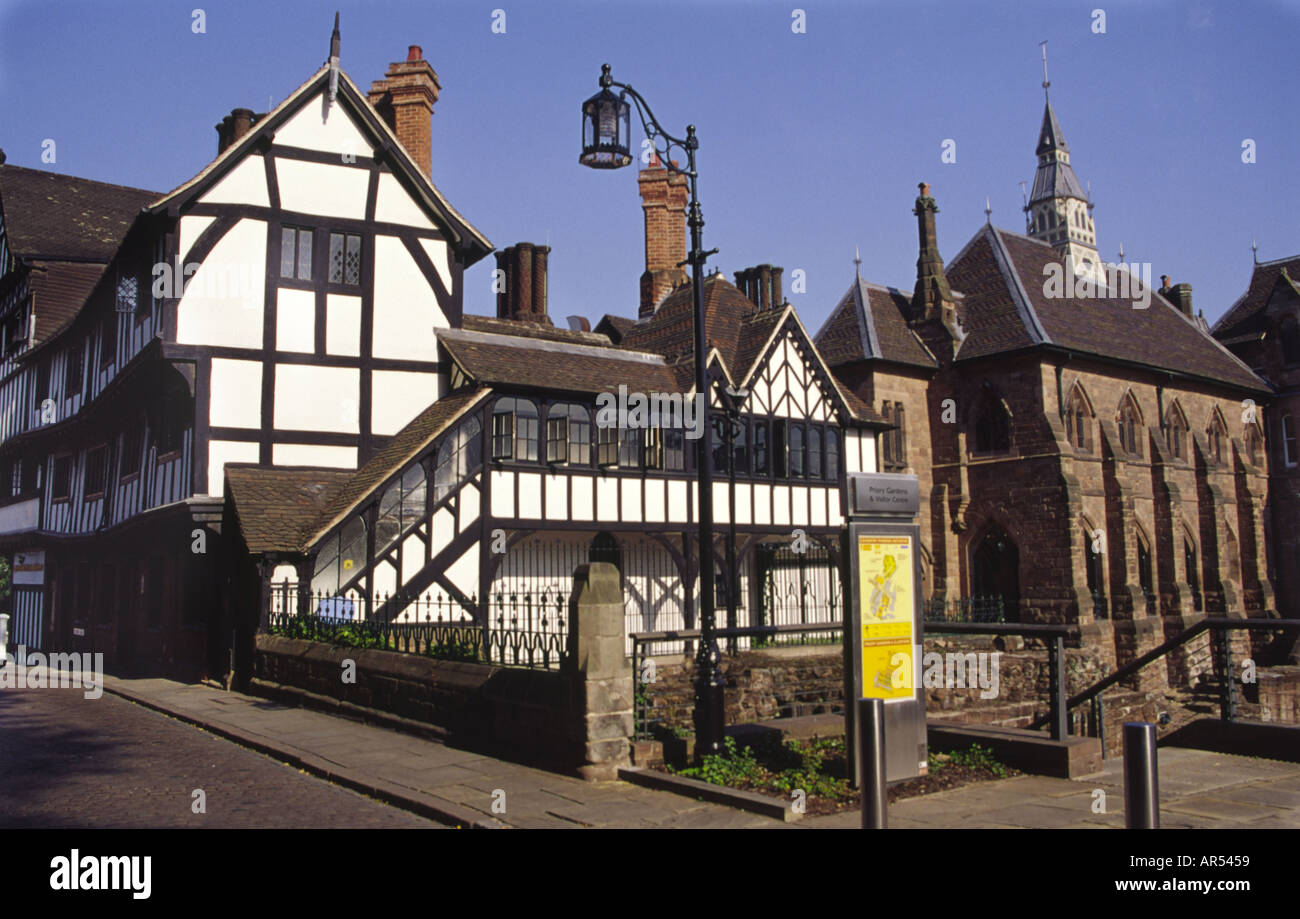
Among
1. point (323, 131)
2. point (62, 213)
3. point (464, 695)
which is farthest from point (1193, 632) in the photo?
point (62, 213)

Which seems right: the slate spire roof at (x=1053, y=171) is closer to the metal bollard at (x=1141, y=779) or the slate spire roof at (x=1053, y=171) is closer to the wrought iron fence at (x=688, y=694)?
the wrought iron fence at (x=688, y=694)

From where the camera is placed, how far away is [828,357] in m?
32.9

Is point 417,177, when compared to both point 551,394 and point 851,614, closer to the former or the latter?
point 551,394

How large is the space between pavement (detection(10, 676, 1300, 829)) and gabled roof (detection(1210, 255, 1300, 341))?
127 ft

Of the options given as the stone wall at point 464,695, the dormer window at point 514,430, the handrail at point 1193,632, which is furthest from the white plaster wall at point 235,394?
the handrail at point 1193,632

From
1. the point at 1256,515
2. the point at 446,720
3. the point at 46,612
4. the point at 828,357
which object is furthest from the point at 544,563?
the point at 1256,515

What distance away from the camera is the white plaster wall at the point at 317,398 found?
19.9 metres

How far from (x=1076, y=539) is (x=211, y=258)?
23.2 m

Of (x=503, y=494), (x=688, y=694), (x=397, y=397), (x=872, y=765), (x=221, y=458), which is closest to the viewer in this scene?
(x=872, y=765)

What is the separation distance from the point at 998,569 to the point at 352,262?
68.9 feet

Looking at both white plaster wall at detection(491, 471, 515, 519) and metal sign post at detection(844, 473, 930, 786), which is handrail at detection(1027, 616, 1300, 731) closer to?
metal sign post at detection(844, 473, 930, 786)

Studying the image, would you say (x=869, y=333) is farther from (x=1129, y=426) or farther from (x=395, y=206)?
(x=395, y=206)

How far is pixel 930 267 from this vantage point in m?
33.9

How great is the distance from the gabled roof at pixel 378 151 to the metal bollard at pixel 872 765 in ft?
Answer: 58.5
